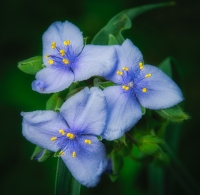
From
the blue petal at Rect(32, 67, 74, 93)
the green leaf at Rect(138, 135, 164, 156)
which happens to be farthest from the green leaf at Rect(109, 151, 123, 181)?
the blue petal at Rect(32, 67, 74, 93)

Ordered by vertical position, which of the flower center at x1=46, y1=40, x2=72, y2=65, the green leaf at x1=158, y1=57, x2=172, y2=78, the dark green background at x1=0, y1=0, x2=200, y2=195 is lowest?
the dark green background at x1=0, y1=0, x2=200, y2=195

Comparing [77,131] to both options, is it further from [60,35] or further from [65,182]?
[60,35]

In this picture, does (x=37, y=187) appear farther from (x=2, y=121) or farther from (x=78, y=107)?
(x=78, y=107)

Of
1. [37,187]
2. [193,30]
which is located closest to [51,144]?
[37,187]

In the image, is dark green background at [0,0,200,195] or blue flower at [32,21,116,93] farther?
dark green background at [0,0,200,195]

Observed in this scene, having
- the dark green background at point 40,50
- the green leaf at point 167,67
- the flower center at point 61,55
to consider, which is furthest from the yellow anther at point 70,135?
the dark green background at point 40,50

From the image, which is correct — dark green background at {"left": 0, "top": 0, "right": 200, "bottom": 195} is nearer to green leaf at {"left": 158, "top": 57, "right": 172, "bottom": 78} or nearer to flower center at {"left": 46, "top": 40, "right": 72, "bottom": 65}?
green leaf at {"left": 158, "top": 57, "right": 172, "bottom": 78}

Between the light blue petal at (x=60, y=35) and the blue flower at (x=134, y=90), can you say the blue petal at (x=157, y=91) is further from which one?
the light blue petal at (x=60, y=35)
